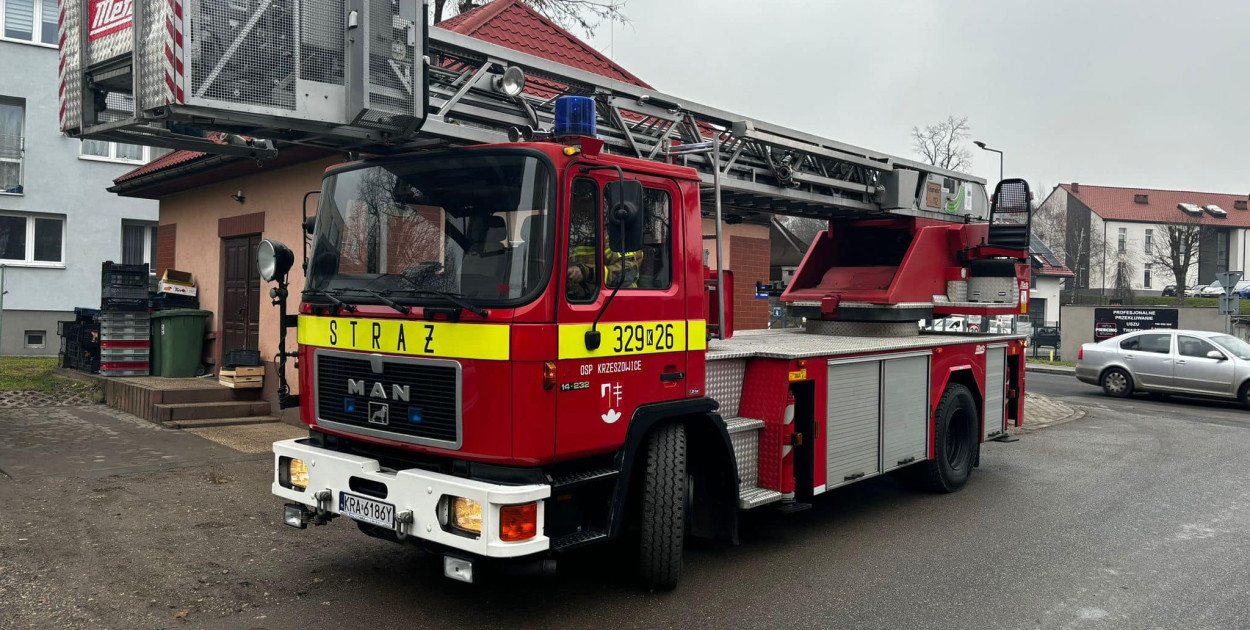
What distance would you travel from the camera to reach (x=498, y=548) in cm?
410

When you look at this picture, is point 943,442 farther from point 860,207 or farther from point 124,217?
point 124,217

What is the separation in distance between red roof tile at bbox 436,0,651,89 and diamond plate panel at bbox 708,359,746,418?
6.74m

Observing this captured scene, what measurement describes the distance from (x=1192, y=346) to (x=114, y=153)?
74.4 ft

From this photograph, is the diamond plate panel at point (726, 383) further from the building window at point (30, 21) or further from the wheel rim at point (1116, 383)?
the building window at point (30, 21)

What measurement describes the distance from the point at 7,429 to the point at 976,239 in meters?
10.5

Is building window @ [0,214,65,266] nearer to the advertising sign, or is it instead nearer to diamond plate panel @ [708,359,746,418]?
diamond plate panel @ [708,359,746,418]

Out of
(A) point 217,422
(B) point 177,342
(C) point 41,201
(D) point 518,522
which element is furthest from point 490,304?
(C) point 41,201

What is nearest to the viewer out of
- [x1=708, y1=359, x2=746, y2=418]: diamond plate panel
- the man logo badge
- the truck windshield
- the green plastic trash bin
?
the truck windshield

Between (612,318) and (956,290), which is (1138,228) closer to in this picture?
(956,290)

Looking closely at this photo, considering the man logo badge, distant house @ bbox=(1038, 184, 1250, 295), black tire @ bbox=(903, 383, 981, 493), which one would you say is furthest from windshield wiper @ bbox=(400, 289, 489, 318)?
distant house @ bbox=(1038, 184, 1250, 295)

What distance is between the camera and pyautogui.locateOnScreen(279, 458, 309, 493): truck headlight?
500cm

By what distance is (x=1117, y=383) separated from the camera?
17609 mm

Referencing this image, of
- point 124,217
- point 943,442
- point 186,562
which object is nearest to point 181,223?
point 124,217

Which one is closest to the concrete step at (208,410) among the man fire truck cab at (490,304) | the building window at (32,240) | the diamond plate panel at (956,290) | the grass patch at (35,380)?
the grass patch at (35,380)
